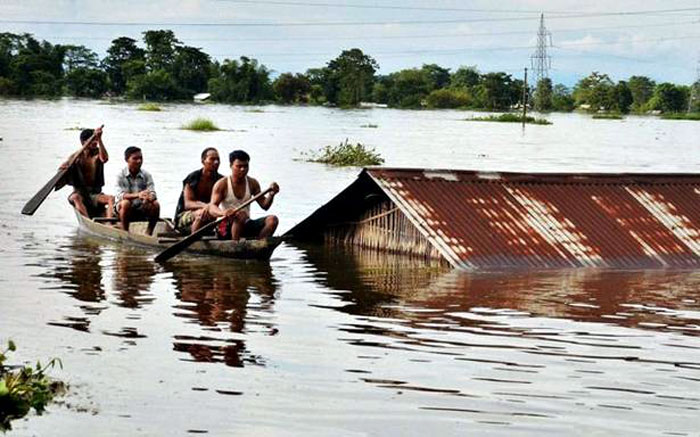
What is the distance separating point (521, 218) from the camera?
16.5 meters

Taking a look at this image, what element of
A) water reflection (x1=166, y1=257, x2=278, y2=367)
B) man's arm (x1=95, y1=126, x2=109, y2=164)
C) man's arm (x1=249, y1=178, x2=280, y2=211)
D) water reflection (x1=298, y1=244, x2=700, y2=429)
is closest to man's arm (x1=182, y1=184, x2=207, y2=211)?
water reflection (x1=166, y1=257, x2=278, y2=367)

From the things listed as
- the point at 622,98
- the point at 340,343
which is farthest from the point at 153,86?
the point at 340,343

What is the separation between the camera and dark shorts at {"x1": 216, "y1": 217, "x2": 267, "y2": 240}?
639 inches

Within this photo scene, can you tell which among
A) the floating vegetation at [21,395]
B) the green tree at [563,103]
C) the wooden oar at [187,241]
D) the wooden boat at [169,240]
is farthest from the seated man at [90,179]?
the green tree at [563,103]

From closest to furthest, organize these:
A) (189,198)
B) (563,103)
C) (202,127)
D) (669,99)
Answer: (189,198)
(202,127)
(669,99)
(563,103)

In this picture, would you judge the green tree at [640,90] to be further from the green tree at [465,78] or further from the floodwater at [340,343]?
the floodwater at [340,343]

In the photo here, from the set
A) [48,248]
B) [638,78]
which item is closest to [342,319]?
[48,248]

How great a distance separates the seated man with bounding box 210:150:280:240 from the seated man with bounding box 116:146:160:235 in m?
1.64

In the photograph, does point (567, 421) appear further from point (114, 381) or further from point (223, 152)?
point (223, 152)

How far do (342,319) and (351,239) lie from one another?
17.4 feet

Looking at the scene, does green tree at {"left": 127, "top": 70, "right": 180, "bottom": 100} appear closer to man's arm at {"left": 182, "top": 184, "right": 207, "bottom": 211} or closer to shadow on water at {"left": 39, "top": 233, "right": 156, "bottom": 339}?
shadow on water at {"left": 39, "top": 233, "right": 156, "bottom": 339}

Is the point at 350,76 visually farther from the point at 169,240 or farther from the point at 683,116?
the point at 169,240

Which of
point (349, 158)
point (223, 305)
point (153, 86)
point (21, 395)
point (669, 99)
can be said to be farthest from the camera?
point (669, 99)

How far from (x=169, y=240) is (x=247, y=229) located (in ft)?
3.70
